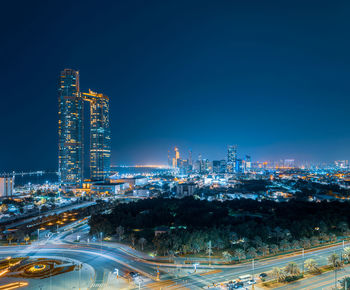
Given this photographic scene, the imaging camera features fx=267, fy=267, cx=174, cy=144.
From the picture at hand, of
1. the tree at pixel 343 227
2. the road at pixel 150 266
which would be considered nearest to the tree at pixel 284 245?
the road at pixel 150 266

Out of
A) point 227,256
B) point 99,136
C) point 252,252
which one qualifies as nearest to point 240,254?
point 227,256

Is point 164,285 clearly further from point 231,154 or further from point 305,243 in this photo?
point 231,154

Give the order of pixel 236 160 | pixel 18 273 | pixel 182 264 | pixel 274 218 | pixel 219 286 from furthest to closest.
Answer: pixel 236 160 < pixel 274 218 < pixel 182 264 < pixel 18 273 < pixel 219 286

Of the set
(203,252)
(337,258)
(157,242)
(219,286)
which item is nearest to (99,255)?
(157,242)

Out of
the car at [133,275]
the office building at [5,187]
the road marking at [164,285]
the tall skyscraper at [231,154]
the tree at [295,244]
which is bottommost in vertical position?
the road marking at [164,285]

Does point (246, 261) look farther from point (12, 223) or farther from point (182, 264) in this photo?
point (12, 223)

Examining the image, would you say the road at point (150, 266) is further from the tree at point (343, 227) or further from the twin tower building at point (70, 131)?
the twin tower building at point (70, 131)
